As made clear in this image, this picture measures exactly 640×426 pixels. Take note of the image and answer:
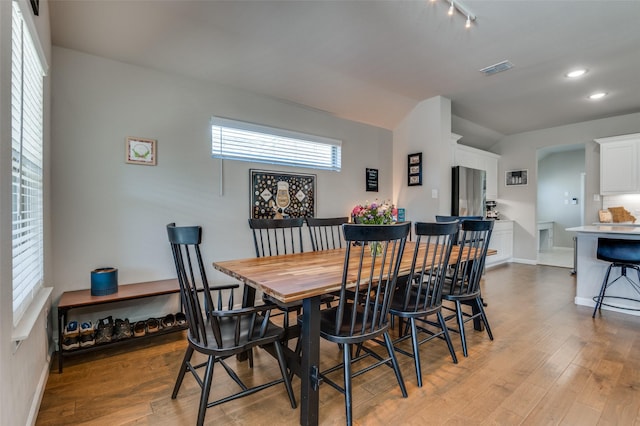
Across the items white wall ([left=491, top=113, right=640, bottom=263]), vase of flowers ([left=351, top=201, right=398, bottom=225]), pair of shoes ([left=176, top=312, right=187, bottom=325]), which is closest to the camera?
vase of flowers ([left=351, top=201, right=398, bottom=225])

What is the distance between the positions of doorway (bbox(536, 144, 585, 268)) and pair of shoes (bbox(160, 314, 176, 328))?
764 centimetres

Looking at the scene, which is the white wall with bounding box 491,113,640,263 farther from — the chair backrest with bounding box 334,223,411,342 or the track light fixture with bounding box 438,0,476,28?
the chair backrest with bounding box 334,223,411,342

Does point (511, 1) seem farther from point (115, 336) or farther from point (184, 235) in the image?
point (115, 336)

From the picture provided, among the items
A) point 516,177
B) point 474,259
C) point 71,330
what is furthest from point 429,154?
point 71,330

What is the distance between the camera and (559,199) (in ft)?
25.0

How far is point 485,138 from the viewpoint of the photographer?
602 cm

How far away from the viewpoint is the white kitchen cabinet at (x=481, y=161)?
17.1 feet

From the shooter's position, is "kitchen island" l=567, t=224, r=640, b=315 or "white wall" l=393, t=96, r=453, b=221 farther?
"white wall" l=393, t=96, r=453, b=221

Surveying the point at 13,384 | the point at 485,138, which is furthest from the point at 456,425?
the point at 485,138

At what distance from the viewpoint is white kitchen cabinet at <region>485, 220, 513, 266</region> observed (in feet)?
18.1

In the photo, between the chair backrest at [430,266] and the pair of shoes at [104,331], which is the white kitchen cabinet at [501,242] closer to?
the chair backrest at [430,266]

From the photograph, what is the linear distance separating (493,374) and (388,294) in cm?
107

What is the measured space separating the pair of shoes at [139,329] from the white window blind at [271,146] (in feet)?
5.61

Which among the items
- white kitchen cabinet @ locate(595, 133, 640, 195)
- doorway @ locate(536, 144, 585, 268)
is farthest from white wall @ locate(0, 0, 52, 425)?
doorway @ locate(536, 144, 585, 268)
